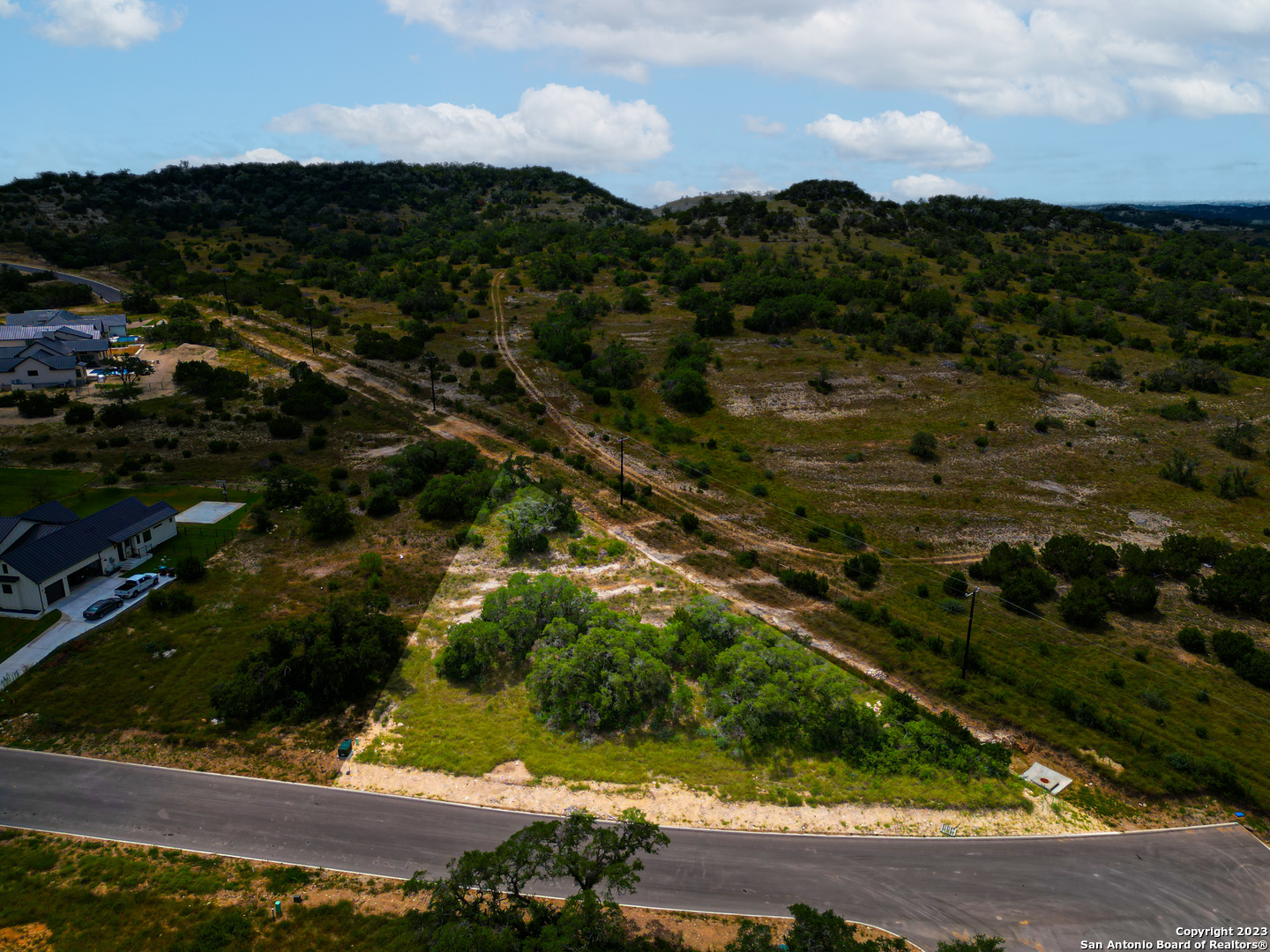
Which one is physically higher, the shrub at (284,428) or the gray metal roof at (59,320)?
the gray metal roof at (59,320)

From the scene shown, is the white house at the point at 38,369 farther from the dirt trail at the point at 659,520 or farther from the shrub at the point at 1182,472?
the shrub at the point at 1182,472

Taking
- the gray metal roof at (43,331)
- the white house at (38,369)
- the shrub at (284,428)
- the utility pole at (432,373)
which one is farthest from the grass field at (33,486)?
the gray metal roof at (43,331)

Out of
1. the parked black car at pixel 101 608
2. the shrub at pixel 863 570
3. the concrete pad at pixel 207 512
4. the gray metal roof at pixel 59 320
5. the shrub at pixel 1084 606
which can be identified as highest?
the gray metal roof at pixel 59 320

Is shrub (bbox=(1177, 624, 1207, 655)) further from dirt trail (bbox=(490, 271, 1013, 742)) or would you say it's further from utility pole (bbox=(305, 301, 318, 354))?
utility pole (bbox=(305, 301, 318, 354))

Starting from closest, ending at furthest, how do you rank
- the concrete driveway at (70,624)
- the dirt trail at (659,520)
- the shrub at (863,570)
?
the concrete driveway at (70,624) < the dirt trail at (659,520) < the shrub at (863,570)

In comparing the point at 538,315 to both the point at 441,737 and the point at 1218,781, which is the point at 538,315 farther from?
the point at 1218,781

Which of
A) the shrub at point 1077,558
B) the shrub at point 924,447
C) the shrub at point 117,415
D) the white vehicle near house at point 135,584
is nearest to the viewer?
the white vehicle near house at point 135,584

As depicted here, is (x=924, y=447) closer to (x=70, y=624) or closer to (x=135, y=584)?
(x=135, y=584)

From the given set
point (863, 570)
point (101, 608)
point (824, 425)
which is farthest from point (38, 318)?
point (863, 570)
